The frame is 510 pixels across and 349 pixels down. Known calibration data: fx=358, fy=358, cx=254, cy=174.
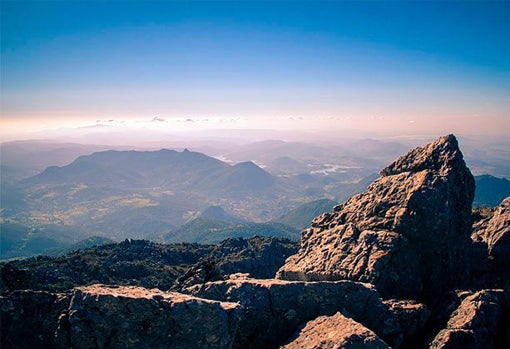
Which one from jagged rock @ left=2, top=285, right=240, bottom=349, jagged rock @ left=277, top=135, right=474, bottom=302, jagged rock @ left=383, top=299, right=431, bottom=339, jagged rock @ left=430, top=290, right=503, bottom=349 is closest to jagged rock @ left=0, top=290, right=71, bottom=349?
jagged rock @ left=2, top=285, right=240, bottom=349

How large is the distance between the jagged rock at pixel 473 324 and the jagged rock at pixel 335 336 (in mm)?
7451

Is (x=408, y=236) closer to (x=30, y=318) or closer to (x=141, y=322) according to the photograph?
(x=141, y=322)

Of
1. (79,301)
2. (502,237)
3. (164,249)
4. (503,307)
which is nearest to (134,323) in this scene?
(79,301)

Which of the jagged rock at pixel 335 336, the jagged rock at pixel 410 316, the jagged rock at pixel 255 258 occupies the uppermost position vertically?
the jagged rock at pixel 335 336

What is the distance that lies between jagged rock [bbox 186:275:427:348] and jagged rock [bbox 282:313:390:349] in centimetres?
159

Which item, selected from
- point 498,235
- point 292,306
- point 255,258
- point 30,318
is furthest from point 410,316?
point 255,258

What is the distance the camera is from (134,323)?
2173 cm

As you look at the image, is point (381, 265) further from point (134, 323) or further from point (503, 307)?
point (134, 323)

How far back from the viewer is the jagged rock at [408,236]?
110 ft

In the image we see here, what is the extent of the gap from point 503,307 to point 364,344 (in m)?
15.9

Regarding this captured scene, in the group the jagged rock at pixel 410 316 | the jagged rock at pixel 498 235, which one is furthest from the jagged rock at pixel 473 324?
the jagged rock at pixel 498 235

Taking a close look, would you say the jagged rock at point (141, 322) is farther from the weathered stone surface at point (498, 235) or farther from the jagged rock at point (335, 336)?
the weathered stone surface at point (498, 235)

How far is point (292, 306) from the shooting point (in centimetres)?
2708

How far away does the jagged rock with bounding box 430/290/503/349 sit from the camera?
26016 millimetres
